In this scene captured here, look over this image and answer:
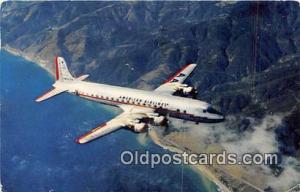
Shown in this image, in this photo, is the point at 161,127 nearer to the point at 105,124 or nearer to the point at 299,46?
the point at 105,124

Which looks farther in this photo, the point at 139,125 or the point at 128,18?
the point at 128,18

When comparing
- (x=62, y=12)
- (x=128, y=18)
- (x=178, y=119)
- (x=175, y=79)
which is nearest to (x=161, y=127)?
(x=178, y=119)

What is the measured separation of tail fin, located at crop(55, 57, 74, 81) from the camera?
20.3 ft

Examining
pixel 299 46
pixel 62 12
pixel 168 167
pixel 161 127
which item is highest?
pixel 62 12

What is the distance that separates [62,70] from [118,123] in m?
0.94

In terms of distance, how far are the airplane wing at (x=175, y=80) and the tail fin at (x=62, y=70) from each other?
1054mm

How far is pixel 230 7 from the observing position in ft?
20.0

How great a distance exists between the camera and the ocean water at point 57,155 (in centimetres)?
604

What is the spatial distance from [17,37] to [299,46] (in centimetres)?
330

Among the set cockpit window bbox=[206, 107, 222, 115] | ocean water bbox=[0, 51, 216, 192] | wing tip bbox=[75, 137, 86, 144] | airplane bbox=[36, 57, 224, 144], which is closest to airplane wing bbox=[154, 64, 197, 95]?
airplane bbox=[36, 57, 224, 144]

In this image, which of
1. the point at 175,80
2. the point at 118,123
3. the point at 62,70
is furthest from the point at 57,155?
the point at 175,80

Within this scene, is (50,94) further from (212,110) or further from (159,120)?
(212,110)

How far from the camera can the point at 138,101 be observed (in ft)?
20.0

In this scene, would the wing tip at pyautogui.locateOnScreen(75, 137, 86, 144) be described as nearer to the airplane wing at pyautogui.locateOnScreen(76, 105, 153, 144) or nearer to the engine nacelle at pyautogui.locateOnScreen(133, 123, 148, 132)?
the airplane wing at pyautogui.locateOnScreen(76, 105, 153, 144)
